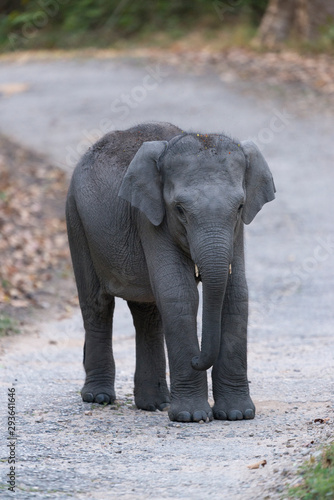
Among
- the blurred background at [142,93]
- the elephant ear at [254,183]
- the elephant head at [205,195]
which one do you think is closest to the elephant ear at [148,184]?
the elephant head at [205,195]

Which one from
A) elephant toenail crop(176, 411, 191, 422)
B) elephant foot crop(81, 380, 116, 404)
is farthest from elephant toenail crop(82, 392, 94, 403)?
elephant toenail crop(176, 411, 191, 422)

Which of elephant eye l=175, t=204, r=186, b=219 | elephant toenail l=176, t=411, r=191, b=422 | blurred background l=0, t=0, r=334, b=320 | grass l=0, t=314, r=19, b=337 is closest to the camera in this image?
elephant eye l=175, t=204, r=186, b=219

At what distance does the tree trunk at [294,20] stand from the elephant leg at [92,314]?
63.1ft

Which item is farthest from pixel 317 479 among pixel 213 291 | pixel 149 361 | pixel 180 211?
pixel 149 361

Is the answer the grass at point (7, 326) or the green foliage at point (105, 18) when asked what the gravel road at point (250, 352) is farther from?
the green foliage at point (105, 18)

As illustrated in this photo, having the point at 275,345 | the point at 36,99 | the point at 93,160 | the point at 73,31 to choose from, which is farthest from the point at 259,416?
the point at 73,31

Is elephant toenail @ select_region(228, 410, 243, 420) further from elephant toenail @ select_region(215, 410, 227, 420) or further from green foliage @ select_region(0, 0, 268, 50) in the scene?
green foliage @ select_region(0, 0, 268, 50)

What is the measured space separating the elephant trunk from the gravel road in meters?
0.59

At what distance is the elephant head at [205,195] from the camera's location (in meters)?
6.31

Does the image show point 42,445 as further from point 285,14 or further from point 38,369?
point 285,14

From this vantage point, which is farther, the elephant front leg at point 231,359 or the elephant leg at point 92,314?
the elephant leg at point 92,314

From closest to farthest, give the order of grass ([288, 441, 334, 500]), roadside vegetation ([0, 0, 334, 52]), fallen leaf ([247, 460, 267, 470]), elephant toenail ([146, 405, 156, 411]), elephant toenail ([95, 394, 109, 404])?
grass ([288, 441, 334, 500]), fallen leaf ([247, 460, 267, 470]), elephant toenail ([146, 405, 156, 411]), elephant toenail ([95, 394, 109, 404]), roadside vegetation ([0, 0, 334, 52])

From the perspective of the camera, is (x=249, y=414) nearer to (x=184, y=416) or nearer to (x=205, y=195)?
(x=184, y=416)

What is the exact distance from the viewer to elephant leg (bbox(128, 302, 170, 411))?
294 inches
